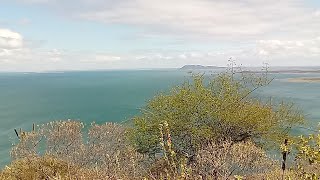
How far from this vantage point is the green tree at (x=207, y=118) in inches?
993

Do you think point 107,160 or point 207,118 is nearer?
point 107,160

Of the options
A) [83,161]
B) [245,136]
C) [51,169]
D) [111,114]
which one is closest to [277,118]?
[245,136]

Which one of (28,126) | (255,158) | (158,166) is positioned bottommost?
(28,126)

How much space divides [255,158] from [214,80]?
1058cm

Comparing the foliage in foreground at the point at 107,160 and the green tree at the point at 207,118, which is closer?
the foliage in foreground at the point at 107,160

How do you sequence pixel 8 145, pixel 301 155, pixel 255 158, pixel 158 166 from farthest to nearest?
pixel 8 145 → pixel 158 166 → pixel 255 158 → pixel 301 155

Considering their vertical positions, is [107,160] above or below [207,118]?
above

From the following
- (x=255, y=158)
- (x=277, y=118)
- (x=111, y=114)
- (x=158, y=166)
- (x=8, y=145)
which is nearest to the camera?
(x=255, y=158)

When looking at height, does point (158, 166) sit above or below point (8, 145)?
above

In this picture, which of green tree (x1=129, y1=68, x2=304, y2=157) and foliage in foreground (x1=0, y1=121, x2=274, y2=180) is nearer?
foliage in foreground (x1=0, y1=121, x2=274, y2=180)

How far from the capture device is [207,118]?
26.1m

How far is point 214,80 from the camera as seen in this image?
2852 centimetres

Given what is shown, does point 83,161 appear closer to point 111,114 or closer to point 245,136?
point 245,136

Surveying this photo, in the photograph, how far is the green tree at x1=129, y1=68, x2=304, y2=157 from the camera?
82.8ft
